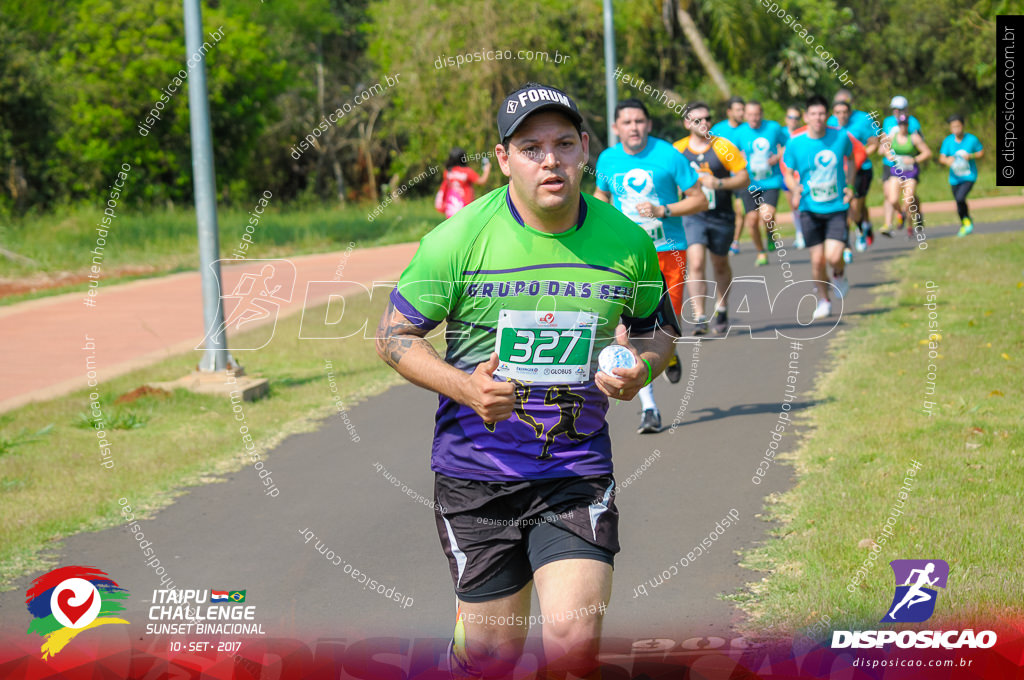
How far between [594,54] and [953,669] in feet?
91.2

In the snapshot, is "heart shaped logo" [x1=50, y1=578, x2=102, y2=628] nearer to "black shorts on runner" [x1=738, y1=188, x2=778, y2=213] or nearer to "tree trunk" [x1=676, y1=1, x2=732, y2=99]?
"black shorts on runner" [x1=738, y1=188, x2=778, y2=213]

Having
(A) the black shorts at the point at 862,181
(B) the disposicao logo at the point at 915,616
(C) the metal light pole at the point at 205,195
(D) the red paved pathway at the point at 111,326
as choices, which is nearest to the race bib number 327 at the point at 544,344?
(B) the disposicao logo at the point at 915,616

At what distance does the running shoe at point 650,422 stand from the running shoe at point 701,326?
11.5 ft

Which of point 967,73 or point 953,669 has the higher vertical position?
point 967,73

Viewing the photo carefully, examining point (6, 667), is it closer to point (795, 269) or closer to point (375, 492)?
point (375, 492)

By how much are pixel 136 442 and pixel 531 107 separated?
5727 millimetres

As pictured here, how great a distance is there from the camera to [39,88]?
84.6 ft

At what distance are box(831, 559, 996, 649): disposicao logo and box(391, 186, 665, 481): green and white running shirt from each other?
1443mm

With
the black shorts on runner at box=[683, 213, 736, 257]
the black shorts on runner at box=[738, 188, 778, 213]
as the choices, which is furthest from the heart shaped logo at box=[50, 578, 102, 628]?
the black shorts on runner at box=[738, 188, 778, 213]

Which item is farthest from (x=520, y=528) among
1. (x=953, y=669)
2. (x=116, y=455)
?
(x=116, y=455)

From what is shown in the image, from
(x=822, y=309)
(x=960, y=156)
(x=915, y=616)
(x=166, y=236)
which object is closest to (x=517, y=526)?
(x=915, y=616)

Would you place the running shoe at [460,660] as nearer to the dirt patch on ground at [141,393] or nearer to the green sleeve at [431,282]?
the green sleeve at [431,282]

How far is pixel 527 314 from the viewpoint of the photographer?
343 centimetres

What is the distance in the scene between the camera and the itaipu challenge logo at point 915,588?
4.44 metres
